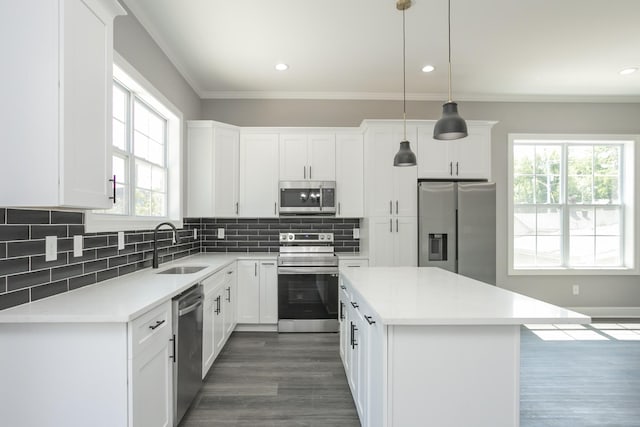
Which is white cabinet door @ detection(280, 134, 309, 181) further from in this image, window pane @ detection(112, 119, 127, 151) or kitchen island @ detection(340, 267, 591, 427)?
kitchen island @ detection(340, 267, 591, 427)

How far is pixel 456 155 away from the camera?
3984 mm

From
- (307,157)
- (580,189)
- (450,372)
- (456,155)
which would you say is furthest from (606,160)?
(450,372)

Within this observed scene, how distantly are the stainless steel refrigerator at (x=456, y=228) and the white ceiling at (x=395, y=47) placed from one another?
4.35 ft

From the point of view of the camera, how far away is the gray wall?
4.44 meters

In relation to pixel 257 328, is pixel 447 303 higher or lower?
higher

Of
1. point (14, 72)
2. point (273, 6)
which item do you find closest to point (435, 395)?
point (14, 72)

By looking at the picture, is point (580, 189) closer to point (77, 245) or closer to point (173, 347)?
point (173, 347)

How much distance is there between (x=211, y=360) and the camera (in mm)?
2803

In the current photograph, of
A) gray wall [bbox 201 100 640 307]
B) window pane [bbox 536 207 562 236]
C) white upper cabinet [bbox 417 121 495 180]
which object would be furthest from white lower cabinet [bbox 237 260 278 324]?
window pane [bbox 536 207 562 236]

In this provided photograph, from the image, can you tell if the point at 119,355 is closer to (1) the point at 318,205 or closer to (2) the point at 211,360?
(2) the point at 211,360

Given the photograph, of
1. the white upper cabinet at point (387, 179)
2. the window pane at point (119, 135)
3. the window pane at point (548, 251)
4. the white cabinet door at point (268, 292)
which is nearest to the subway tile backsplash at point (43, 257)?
the window pane at point (119, 135)

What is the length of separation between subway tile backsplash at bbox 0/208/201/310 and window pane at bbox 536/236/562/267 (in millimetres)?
4864

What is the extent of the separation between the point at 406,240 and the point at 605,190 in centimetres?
307

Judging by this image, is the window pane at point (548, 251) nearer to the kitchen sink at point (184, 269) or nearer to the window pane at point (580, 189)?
the window pane at point (580, 189)
